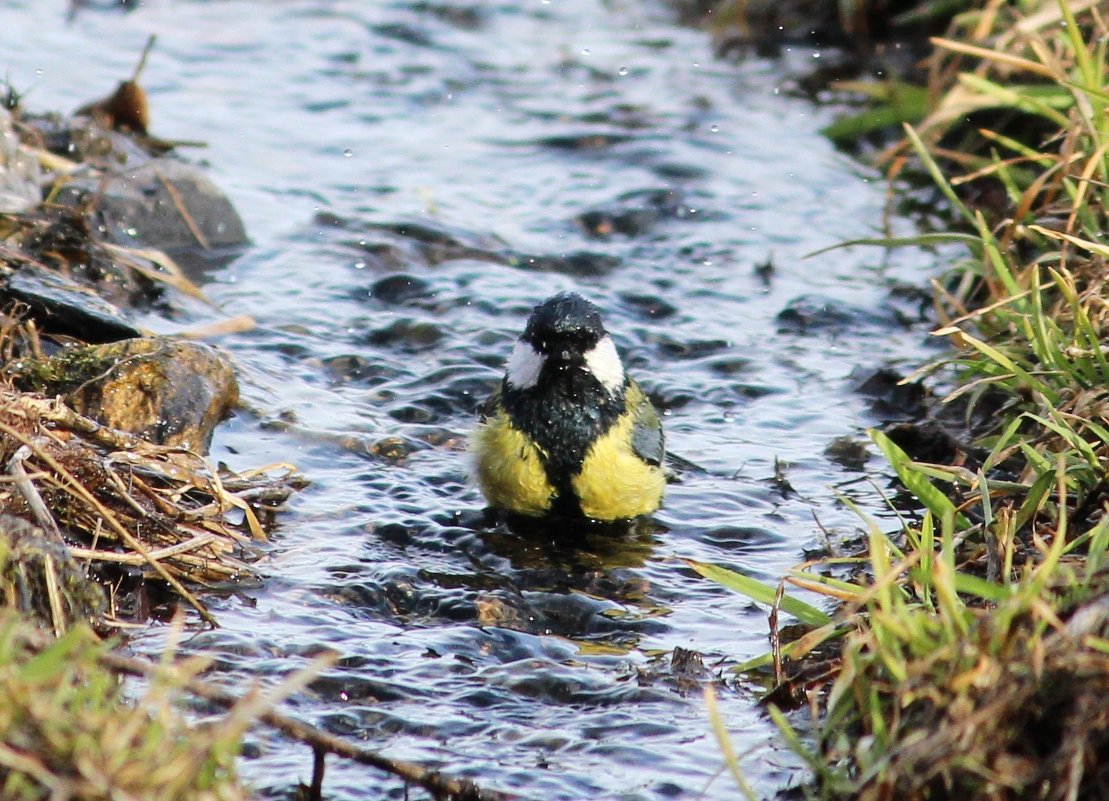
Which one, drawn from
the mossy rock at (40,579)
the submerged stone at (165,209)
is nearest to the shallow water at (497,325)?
the submerged stone at (165,209)

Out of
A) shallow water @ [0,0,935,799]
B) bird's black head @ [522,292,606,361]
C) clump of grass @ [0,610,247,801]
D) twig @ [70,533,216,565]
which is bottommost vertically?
shallow water @ [0,0,935,799]

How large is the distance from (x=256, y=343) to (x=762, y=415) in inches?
87.4

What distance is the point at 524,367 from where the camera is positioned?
5309mm

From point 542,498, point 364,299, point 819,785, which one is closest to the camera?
point 819,785

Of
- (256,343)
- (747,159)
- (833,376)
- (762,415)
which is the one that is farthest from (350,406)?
(747,159)

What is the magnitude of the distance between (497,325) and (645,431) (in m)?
1.55

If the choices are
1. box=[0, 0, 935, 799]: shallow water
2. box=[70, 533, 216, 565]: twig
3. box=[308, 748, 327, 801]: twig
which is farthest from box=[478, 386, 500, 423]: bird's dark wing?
box=[308, 748, 327, 801]: twig

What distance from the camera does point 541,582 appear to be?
186 inches

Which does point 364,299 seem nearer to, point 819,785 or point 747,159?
point 747,159

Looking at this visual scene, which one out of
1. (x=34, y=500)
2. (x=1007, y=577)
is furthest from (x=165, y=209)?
(x=1007, y=577)

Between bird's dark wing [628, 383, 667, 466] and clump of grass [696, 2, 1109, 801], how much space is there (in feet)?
2.82

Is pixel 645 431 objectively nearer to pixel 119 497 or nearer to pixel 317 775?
pixel 119 497

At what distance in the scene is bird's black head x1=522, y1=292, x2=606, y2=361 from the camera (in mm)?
5105

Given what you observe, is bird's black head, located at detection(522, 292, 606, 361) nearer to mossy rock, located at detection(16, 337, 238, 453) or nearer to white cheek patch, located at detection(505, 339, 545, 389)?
white cheek patch, located at detection(505, 339, 545, 389)
